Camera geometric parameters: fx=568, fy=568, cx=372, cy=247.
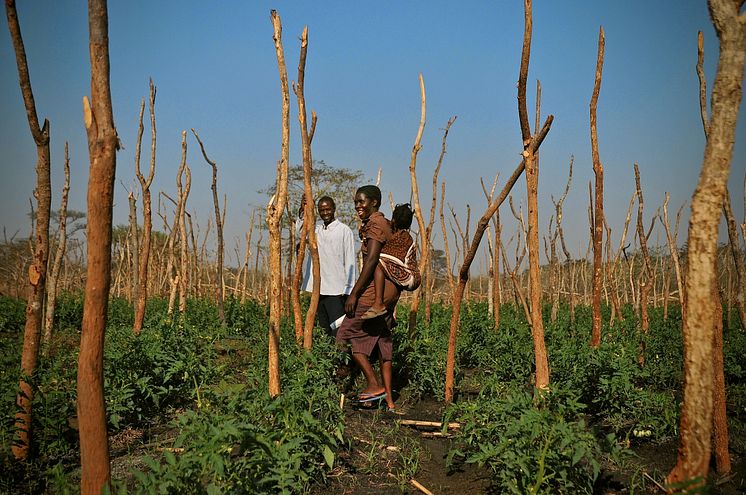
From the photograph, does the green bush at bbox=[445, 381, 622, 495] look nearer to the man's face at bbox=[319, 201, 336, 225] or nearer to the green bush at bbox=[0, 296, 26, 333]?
the man's face at bbox=[319, 201, 336, 225]

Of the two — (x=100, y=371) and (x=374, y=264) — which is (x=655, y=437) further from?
(x=100, y=371)

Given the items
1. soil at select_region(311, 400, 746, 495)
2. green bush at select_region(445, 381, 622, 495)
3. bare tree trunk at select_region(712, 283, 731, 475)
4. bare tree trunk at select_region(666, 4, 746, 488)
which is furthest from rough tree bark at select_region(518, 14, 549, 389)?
bare tree trunk at select_region(666, 4, 746, 488)

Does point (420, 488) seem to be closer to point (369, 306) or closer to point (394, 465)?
point (394, 465)

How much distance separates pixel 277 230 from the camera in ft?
13.9

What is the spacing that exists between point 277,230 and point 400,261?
1.28m

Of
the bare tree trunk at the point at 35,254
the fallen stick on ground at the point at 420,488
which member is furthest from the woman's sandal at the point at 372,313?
the bare tree trunk at the point at 35,254

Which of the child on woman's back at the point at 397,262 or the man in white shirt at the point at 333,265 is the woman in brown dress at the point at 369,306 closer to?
the child on woman's back at the point at 397,262

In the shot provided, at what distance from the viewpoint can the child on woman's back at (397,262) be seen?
4.98 m

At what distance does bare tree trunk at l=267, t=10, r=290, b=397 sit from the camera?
159 inches

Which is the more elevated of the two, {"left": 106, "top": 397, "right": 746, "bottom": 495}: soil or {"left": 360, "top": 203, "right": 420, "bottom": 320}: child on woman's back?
{"left": 360, "top": 203, "right": 420, "bottom": 320}: child on woman's back

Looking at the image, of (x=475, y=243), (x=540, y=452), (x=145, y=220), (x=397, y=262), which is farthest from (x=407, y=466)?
(x=145, y=220)

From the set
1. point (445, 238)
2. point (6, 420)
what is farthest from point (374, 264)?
point (445, 238)

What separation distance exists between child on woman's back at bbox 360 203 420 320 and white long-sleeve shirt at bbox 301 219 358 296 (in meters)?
0.91

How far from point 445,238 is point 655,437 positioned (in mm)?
5144
